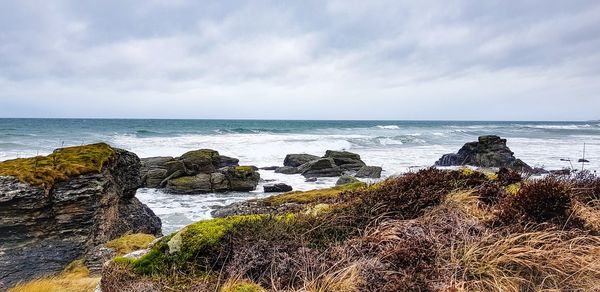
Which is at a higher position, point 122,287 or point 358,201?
point 358,201

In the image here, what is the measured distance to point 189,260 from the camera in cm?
420

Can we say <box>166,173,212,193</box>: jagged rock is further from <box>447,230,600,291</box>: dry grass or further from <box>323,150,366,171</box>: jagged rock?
<box>447,230,600,291</box>: dry grass

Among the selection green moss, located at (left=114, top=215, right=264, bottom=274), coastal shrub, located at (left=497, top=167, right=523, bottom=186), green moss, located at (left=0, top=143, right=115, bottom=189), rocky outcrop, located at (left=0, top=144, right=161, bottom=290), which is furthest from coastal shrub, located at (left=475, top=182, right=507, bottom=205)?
green moss, located at (left=0, top=143, right=115, bottom=189)

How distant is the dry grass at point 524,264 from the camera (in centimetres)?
357

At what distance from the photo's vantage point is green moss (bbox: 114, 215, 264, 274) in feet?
13.7

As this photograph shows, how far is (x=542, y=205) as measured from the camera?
4.64 metres

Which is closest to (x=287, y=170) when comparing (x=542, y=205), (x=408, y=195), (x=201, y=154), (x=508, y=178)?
(x=201, y=154)

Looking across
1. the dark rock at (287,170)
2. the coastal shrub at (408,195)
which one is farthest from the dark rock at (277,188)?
the coastal shrub at (408,195)

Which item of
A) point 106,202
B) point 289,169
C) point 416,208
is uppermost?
point 416,208

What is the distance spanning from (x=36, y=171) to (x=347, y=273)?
629cm

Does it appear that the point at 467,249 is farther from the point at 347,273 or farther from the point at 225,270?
the point at 225,270

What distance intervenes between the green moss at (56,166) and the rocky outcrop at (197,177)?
1085cm

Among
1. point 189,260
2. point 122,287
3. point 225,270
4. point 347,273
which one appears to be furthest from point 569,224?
point 122,287

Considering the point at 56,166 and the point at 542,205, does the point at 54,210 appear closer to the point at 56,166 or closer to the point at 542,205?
the point at 56,166
